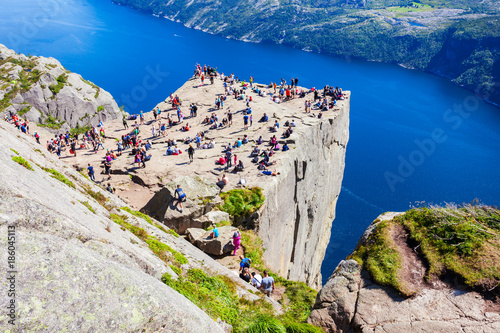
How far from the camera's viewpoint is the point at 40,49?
13588 cm

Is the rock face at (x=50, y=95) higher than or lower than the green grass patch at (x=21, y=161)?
lower

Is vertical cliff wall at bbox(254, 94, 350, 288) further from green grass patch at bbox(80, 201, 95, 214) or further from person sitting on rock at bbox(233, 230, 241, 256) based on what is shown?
green grass patch at bbox(80, 201, 95, 214)

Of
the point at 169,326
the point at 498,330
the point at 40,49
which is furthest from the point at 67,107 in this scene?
the point at 40,49

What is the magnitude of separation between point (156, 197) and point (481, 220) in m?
20.7

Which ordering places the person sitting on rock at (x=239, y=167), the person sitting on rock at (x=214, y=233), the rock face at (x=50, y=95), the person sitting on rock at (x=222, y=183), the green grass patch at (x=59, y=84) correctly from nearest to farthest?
the person sitting on rock at (x=214, y=233), the person sitting on rock at (x=222, y=183), the person sitting on rock at (x=239, y=167), the rock face at (x=50, y=95), the green grass patch at (x=59, y=84)

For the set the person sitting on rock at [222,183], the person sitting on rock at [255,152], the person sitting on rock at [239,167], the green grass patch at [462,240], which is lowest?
the person sitting on rock at [222,183]

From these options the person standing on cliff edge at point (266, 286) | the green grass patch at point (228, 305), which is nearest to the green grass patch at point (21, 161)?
the green grass patch at point (228, 305)

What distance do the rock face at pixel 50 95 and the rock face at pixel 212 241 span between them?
4531 cm

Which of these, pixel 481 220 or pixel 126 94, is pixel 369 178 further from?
pixel 126 94

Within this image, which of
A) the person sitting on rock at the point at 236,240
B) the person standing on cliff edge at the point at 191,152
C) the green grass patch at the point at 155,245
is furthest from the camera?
the person standing on cliff edge at the point at 191,152

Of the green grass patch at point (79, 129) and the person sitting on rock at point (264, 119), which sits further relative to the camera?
the green grass patch at point (79, 129)

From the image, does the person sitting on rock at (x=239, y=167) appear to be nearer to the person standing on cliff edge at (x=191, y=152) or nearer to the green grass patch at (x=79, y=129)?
the person standing on cliff edge at (x=191, y=152)

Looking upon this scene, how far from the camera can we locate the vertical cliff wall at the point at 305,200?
30953 mm

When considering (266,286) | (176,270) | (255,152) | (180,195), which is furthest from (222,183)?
(176,270)
